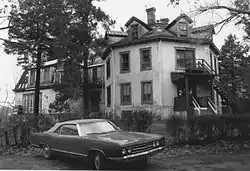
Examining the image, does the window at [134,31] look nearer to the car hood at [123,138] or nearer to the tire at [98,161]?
the car hood at [123,138]

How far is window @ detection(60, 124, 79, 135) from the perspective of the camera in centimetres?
737

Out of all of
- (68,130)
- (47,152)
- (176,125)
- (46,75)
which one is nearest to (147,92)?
(176,125)

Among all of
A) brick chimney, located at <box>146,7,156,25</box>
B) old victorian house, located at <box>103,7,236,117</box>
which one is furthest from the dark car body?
brick chimney, located at <box>146,7,156,25</box>

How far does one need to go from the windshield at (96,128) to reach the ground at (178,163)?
1057 mm

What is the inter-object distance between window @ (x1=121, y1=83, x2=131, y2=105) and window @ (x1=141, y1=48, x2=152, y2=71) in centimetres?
244

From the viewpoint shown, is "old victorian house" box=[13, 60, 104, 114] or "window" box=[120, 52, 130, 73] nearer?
"window" box=[120, 52, 130, 73]

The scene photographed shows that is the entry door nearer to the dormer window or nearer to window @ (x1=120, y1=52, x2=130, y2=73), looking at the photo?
the dormer window

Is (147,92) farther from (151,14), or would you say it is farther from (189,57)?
(151,14)

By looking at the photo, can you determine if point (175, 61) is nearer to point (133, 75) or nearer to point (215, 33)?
point (133, 75)

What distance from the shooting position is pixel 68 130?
302 inches

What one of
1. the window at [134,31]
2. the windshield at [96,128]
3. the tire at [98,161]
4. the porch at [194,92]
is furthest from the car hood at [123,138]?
the window at [134,31]

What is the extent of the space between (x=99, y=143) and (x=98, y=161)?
1.71 ft

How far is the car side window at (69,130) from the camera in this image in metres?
7.32

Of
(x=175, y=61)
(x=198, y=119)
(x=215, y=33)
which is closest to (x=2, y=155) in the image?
(x=198, y=119)
